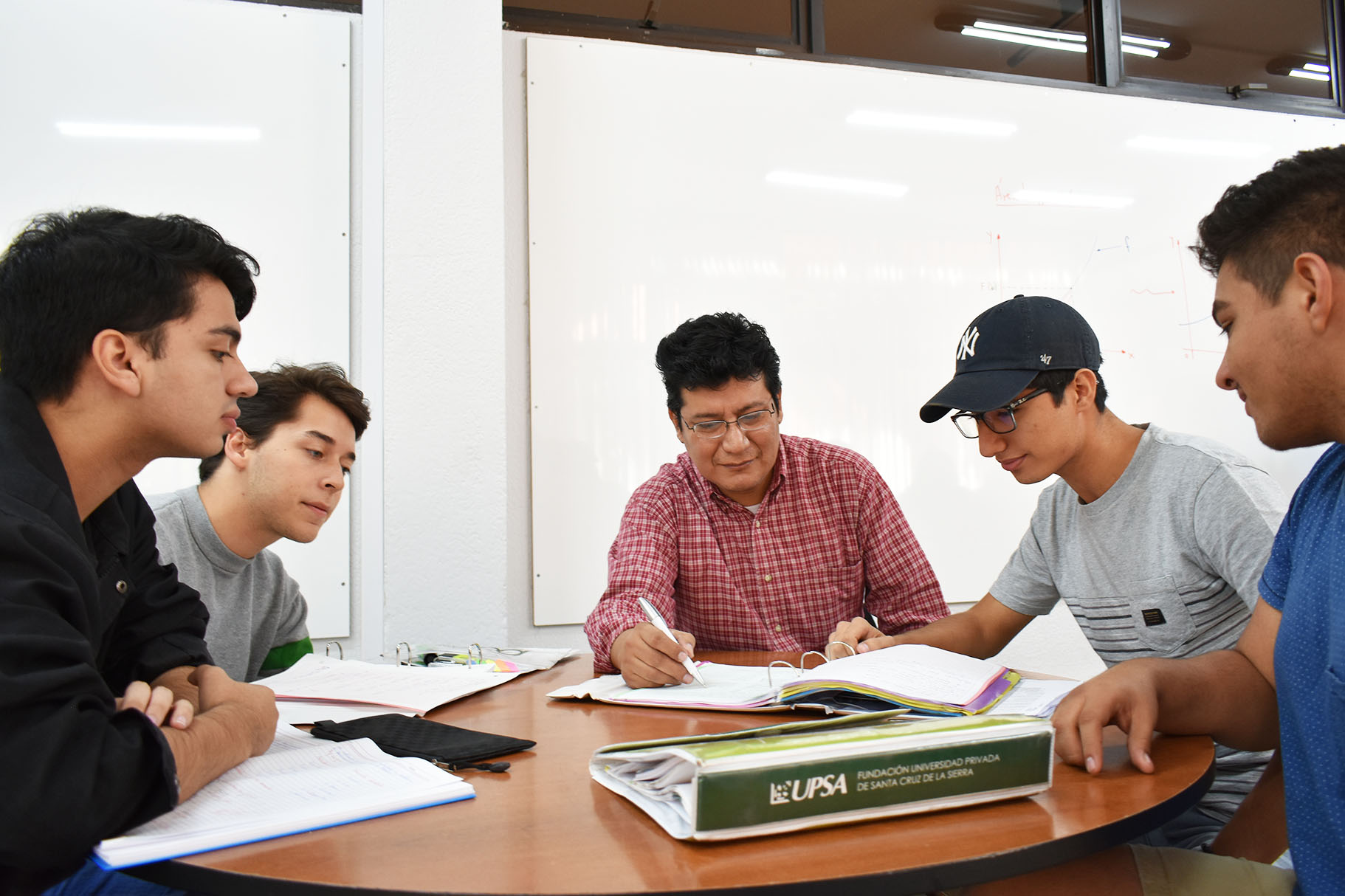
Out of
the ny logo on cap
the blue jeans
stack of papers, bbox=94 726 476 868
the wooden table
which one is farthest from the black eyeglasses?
the blue jeans

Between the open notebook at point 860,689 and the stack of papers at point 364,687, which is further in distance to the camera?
the stack of papers at point 364,687

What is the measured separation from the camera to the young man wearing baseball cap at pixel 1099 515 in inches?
50.8

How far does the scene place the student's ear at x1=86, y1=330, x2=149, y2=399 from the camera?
100cm

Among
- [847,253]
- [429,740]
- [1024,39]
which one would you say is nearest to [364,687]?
[429,740]

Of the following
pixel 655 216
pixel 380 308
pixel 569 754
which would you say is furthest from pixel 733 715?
pixel 655 216

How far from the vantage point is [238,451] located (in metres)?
1.82

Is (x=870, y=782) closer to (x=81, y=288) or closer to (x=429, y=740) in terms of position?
(x=429, y=740)

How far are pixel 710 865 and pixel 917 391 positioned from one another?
2.65 m

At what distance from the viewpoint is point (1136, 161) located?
3.36 metres

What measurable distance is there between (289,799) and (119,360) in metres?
0.56

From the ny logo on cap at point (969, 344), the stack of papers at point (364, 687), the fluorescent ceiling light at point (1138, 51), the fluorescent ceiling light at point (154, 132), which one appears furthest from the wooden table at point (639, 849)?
the fluorescent ceiling light at point (1138, 51)

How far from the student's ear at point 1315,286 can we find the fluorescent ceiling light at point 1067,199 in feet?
8.21

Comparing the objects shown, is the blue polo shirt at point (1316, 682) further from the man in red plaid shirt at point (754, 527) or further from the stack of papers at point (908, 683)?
the man in red plaid shirt at point (754, 527)

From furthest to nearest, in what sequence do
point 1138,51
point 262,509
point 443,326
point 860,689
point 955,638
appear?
point 1138,51 → point 443,326 → point 262,509 → point 955,638 → point 860,689
